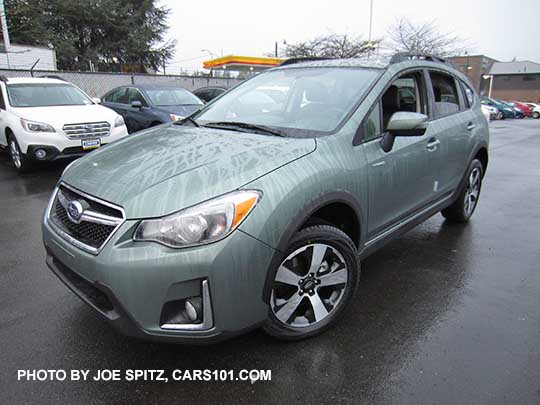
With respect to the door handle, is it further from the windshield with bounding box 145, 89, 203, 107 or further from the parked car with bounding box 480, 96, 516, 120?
the parked car with bounding box 480, 96, 516, 120

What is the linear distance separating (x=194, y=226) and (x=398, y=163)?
170cm

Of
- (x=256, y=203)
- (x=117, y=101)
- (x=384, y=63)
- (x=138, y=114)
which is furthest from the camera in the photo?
(x=117, y=101)

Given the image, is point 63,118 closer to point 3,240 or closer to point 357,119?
point 3,240

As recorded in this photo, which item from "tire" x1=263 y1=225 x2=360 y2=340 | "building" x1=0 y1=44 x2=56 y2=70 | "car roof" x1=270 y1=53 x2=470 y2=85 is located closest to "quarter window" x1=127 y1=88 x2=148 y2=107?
"car roof" x1=270 y1=53 x2=470 y2=85

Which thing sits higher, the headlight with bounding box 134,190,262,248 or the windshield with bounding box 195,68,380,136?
the windshield with bounding box 195,68,380,136

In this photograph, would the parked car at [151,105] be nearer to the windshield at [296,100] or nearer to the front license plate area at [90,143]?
the front license plate area at [90,143]

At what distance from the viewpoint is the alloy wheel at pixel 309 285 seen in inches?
89.0

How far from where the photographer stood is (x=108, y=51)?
29516 mm

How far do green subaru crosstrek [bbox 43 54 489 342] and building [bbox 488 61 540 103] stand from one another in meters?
60.1

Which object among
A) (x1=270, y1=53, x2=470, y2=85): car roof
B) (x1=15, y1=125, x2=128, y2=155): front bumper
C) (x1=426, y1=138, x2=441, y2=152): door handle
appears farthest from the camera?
(x1=15, y1=125, x2=128, y2=155): front bumper

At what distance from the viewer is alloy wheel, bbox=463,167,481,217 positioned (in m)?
4.40

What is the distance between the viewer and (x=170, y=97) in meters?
9.17

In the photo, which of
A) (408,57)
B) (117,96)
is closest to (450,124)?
(408,57)

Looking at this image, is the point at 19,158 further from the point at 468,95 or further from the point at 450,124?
the point at 468,95
